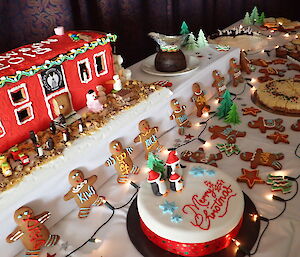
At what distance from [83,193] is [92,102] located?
0.41 m

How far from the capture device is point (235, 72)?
7.09 ft

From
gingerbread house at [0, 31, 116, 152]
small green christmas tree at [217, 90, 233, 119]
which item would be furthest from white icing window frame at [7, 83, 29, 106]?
small green christmas tree at [217, 90, 233, 119]

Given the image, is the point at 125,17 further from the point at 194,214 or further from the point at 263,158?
the point at 194,214

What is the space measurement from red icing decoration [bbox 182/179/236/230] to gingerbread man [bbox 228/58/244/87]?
3.58ft

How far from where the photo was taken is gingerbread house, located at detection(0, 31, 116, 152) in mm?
1271

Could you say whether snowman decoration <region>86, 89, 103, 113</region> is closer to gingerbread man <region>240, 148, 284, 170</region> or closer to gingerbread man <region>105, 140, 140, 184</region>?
gingerbread man <region>105, 140, 140, 184</region>

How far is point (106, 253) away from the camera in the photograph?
1158 millimetres

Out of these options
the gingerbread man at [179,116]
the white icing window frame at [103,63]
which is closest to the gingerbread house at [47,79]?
the white icing window frame at [103,63]

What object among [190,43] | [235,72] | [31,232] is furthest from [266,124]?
[31,232]

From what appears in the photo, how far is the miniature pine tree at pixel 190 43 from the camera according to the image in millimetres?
2197

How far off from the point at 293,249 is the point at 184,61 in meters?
1.11

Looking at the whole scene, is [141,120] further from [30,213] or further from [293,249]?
[293,249]

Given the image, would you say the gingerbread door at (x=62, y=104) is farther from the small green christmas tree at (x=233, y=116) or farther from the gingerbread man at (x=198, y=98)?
the small green christmas tree at (x=233, y=116)

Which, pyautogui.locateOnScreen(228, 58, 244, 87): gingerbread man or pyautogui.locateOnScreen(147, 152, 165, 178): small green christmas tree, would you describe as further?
pyautogui.locateOnScreen(228, 58, 244, 87): gingerbread man
